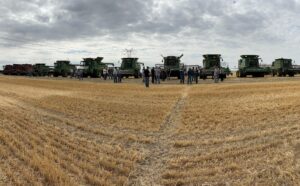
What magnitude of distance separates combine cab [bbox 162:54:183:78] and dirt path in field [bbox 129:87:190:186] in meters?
39.6

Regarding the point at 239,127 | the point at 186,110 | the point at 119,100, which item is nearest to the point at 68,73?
the point at 119,100

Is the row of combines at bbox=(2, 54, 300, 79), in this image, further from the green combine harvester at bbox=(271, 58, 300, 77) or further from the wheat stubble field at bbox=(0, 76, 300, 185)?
the wheat stubble field at bbox=(0, 76, 300, 185)

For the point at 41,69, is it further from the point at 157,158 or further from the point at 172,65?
the point at 157,158

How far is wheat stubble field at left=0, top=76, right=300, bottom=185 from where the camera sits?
12156 mm

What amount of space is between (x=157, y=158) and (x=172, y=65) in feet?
160

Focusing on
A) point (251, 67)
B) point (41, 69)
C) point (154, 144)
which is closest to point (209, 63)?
point (251, 67)

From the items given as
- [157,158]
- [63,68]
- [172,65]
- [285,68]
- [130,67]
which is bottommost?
[157,158]

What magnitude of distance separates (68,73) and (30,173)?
249 feet

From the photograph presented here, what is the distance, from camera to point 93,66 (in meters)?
75.6

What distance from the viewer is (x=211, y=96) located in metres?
31.7

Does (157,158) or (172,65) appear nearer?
(157,158)

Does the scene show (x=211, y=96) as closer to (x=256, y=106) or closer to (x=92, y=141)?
(x=256, y=106)

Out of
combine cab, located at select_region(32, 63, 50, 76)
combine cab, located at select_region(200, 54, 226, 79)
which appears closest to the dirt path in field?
combine cab, located at select_region(200, 54, 226, 79)

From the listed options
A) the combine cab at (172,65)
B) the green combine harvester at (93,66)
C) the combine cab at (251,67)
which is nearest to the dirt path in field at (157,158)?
the combine cab at (172,65)
